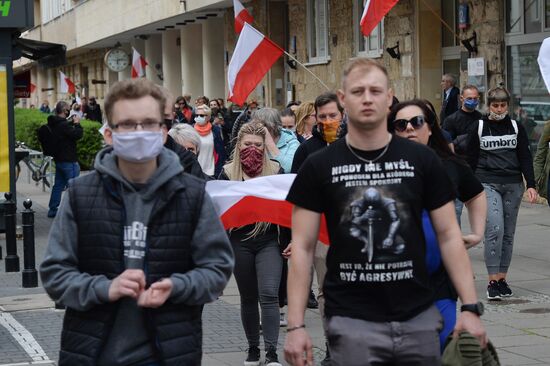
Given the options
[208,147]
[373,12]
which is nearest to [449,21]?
[373,12]

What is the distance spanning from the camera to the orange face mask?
833 cm

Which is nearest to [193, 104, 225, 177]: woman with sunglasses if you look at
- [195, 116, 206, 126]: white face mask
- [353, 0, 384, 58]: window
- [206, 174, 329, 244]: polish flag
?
[195, 116, 206, 126]: white face mask

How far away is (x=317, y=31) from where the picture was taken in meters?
27.1

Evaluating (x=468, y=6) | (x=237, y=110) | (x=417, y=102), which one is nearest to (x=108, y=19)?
(x=237, y=110)

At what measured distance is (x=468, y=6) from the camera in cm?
1966

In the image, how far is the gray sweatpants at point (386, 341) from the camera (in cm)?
459

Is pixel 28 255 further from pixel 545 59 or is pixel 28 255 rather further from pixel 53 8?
pixel 53 8

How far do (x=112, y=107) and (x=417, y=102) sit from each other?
2.13m

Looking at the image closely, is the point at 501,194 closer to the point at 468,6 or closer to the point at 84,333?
the point at 84,333

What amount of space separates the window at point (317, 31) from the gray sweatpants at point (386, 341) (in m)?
21.7

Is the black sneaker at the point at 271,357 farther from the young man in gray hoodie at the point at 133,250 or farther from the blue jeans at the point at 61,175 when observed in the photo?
the blue jeans at the point at 61,175

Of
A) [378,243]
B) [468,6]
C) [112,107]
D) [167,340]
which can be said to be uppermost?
[468,6]

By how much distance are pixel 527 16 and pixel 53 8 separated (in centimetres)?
4828

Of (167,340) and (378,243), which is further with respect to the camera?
(378,243)
